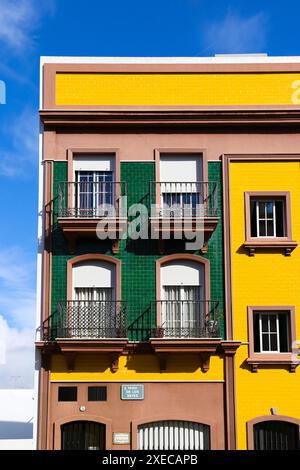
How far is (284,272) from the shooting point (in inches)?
786

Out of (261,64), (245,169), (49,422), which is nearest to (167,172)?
(245,169)

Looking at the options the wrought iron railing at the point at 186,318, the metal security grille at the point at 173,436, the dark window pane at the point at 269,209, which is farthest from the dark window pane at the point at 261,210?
the metal security grille at the point at 173,436

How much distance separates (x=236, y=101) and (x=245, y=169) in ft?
6.85

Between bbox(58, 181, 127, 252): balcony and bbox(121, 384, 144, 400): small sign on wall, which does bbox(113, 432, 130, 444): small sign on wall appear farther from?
bbox(58, 181, 127, 252): balcony

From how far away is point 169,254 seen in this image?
2002 cm

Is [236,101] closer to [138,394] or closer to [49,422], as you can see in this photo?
[138,394]

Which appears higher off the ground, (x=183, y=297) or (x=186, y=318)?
(x=183, y=297)

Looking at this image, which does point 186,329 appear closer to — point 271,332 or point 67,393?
point 271,332

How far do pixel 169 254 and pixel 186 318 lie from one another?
1884 millimetres

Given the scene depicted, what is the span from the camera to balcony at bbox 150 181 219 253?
19.5 m

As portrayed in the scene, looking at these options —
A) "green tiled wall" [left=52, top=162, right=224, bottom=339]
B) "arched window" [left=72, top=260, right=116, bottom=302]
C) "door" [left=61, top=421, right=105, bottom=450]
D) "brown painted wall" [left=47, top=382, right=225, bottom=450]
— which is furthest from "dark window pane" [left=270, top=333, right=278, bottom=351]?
"door" [left=61, top=421, right=105, bottom=450]

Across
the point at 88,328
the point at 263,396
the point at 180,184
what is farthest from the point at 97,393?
the point at 180,184

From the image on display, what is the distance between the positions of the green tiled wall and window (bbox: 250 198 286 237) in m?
1.03
